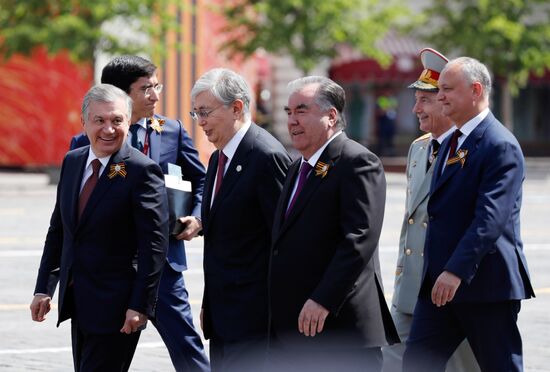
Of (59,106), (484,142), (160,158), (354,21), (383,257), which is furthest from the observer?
(354,21)

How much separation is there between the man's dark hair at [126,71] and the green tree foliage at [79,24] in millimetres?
19966

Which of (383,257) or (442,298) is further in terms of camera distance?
(383,257)

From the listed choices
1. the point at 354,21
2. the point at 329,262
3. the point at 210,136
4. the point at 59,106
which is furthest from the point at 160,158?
the point at 354,21

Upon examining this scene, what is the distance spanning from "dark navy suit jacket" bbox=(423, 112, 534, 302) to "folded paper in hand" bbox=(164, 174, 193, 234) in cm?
133

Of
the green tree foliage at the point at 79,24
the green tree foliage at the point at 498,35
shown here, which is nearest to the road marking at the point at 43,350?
the green tree foliage at the point at 79,24

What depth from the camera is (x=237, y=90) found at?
5734 millimetres

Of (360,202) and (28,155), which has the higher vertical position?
(360,202)

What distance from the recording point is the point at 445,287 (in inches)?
211

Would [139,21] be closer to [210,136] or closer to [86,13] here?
[86,13]

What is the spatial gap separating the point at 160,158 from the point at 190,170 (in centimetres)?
24

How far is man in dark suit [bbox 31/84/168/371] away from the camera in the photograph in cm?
538

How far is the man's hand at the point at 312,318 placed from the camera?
201 inches

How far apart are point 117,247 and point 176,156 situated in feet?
4.25

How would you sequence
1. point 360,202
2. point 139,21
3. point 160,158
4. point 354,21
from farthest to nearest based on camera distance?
point 354,21 < point 139,21 < point 160,158 < point 360,202
